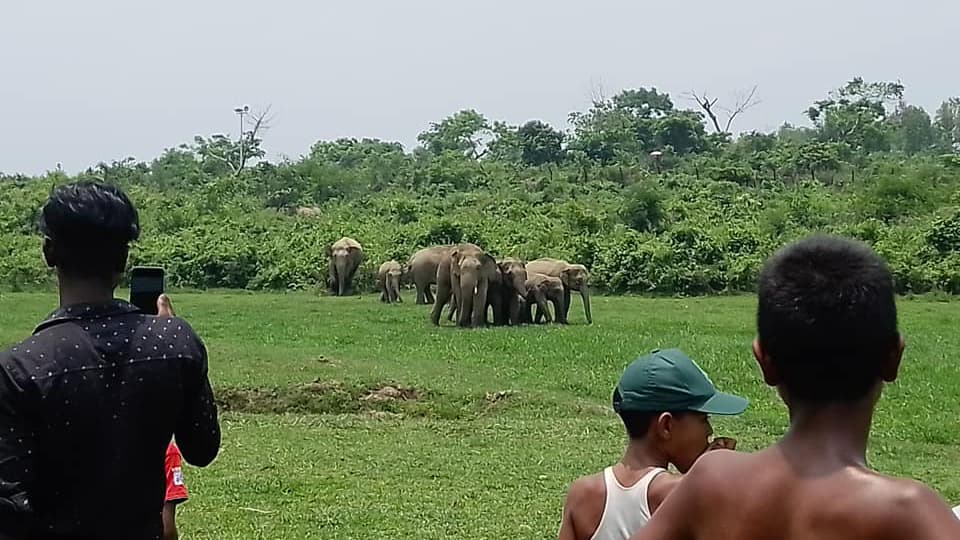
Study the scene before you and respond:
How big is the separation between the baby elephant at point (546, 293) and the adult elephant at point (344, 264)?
25.5ft

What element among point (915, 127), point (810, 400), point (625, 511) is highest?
point (915, 127)

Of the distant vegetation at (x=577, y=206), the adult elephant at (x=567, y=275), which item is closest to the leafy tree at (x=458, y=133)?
the distant vegetation at (x=577, y=206)

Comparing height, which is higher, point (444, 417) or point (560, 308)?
point (560, 308)

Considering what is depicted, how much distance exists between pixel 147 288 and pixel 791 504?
1.94 meters

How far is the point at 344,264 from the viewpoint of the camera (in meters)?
27.1

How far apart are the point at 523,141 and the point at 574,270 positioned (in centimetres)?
3607

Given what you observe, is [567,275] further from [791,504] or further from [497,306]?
[791,504]

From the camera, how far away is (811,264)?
185 centimetres

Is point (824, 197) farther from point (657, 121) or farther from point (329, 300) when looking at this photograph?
point (657, 121)

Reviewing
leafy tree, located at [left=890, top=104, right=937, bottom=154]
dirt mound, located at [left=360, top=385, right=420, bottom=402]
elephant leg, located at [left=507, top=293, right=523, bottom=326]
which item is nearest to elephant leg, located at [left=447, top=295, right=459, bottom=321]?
elephant leg, located at [left=507, top=293, right=523, bottom=326]

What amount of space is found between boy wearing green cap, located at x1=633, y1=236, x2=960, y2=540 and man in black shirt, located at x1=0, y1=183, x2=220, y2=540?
4.09ft

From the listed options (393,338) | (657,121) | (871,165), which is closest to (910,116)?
(657,121)

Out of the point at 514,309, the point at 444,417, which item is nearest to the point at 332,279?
the point at 514,309

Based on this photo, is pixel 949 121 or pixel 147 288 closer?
pixel 147 288
